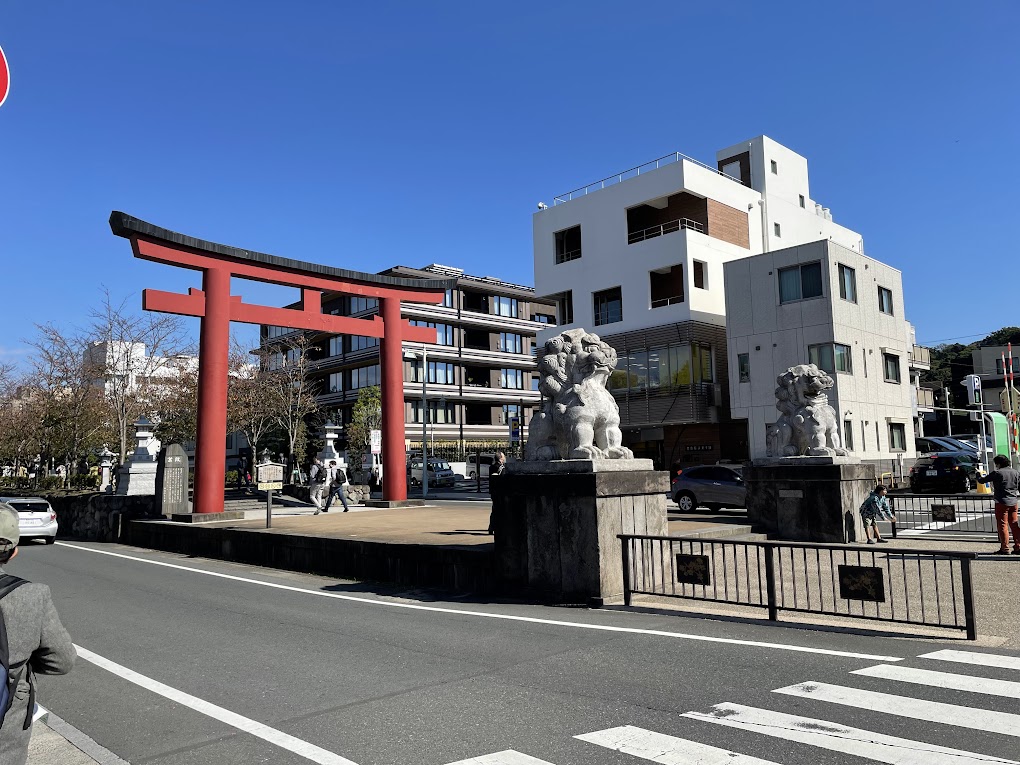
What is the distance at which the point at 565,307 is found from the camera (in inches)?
1678

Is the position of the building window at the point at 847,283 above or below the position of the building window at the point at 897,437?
above

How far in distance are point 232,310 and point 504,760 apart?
66.9 ft

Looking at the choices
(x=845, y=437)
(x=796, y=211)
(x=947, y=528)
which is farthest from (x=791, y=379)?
(x=796, y=211)

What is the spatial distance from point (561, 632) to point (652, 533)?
291 cm

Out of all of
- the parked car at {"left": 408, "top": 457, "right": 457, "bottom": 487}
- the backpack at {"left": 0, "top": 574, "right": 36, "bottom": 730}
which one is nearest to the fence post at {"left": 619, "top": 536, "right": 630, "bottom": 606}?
the backpack at {"left": 0, "top": 574, "right": 36, "bottom": 730}

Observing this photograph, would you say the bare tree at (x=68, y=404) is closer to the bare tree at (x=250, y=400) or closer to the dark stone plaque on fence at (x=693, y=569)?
the bare tree at (x=250, y=400)

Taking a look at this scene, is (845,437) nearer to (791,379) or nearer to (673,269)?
(673,269)

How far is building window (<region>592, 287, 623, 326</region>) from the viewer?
39.3 meters

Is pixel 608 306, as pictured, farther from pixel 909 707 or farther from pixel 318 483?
pixel 909 707

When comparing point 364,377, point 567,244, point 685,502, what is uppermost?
point 567,244

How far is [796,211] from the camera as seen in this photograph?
4347 cm

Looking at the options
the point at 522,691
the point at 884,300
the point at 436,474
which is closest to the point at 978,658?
the point at 522,691

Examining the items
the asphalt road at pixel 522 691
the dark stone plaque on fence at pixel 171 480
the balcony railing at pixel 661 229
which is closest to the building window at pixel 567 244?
the balcony railing at pixel 661 229

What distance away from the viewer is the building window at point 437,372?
194ft
